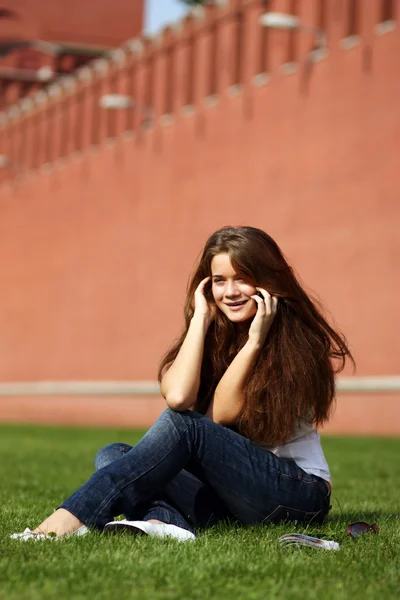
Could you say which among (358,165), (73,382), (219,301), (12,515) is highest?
Result: (358,165)

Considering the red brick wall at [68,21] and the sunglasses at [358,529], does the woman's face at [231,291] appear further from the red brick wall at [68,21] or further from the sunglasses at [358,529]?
the red brick wall at [68,21]

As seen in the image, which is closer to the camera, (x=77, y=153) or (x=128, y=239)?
(x=128, y=239)

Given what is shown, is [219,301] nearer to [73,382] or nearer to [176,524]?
[176,524]

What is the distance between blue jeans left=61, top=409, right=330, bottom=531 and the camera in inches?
148

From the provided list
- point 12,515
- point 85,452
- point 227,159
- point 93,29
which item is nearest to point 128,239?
point 227,159

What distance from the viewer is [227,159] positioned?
778 inches

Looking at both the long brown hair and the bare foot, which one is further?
the long brown hair

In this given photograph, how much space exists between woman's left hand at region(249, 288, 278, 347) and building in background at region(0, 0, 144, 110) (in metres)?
26.0

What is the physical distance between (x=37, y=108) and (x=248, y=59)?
9.13m

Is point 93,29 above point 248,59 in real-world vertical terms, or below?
above

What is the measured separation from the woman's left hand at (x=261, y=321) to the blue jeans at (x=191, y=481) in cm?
35

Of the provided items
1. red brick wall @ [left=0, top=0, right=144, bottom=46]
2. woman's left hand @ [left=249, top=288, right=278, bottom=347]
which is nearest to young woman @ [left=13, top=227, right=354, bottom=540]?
woman's left hand @ [left=249, top=288, right=278, bottom=347]

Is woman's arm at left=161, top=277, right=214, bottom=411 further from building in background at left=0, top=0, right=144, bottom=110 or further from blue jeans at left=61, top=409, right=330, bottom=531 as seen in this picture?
building in background at left=0, top=0, right=144, bottom=110

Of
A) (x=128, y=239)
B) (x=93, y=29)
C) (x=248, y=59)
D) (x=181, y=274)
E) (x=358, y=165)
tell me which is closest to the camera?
(x=358, y=165)
